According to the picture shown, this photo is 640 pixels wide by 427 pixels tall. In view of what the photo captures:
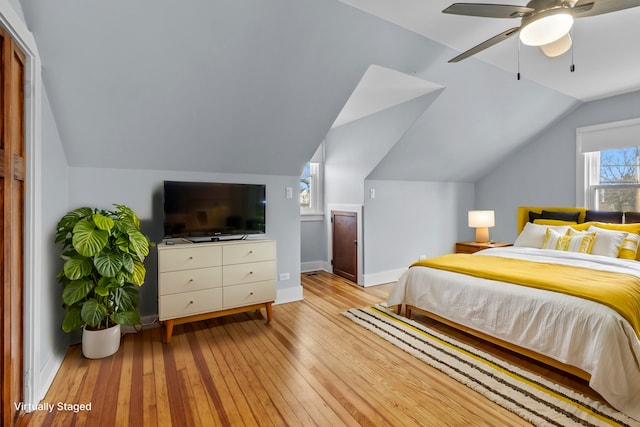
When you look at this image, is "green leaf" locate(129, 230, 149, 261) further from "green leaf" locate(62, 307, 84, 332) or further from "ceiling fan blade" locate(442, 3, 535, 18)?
"ceiling fan blade" locate(442, 3, 535, 18)

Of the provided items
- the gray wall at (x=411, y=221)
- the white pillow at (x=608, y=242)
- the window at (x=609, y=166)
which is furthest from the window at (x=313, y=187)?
the window at (x=609, y=166)

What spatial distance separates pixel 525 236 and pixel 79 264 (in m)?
4.44

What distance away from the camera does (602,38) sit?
2738 millimetres

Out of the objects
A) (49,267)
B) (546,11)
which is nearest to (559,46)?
(546,11)

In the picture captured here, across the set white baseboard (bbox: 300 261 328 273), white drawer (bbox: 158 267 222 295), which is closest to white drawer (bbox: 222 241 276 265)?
white drawer (bbox: 158 267 222 295)

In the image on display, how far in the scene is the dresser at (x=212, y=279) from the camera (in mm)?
2664

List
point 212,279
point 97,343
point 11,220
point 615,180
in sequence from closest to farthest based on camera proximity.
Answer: point 11,220, point 97,343, point 212,279, point 615,180

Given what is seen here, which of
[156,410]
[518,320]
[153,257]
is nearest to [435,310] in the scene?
[518,320]

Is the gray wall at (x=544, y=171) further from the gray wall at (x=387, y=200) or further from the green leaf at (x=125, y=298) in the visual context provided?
the green leaf at (x=125, y=298)

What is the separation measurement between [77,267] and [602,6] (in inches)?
135

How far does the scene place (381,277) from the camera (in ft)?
15.0

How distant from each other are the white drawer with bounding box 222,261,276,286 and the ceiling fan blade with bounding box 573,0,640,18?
2.77 metres

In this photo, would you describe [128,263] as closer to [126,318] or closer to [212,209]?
[126,318]

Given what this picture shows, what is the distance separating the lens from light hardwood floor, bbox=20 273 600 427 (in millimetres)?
1765
